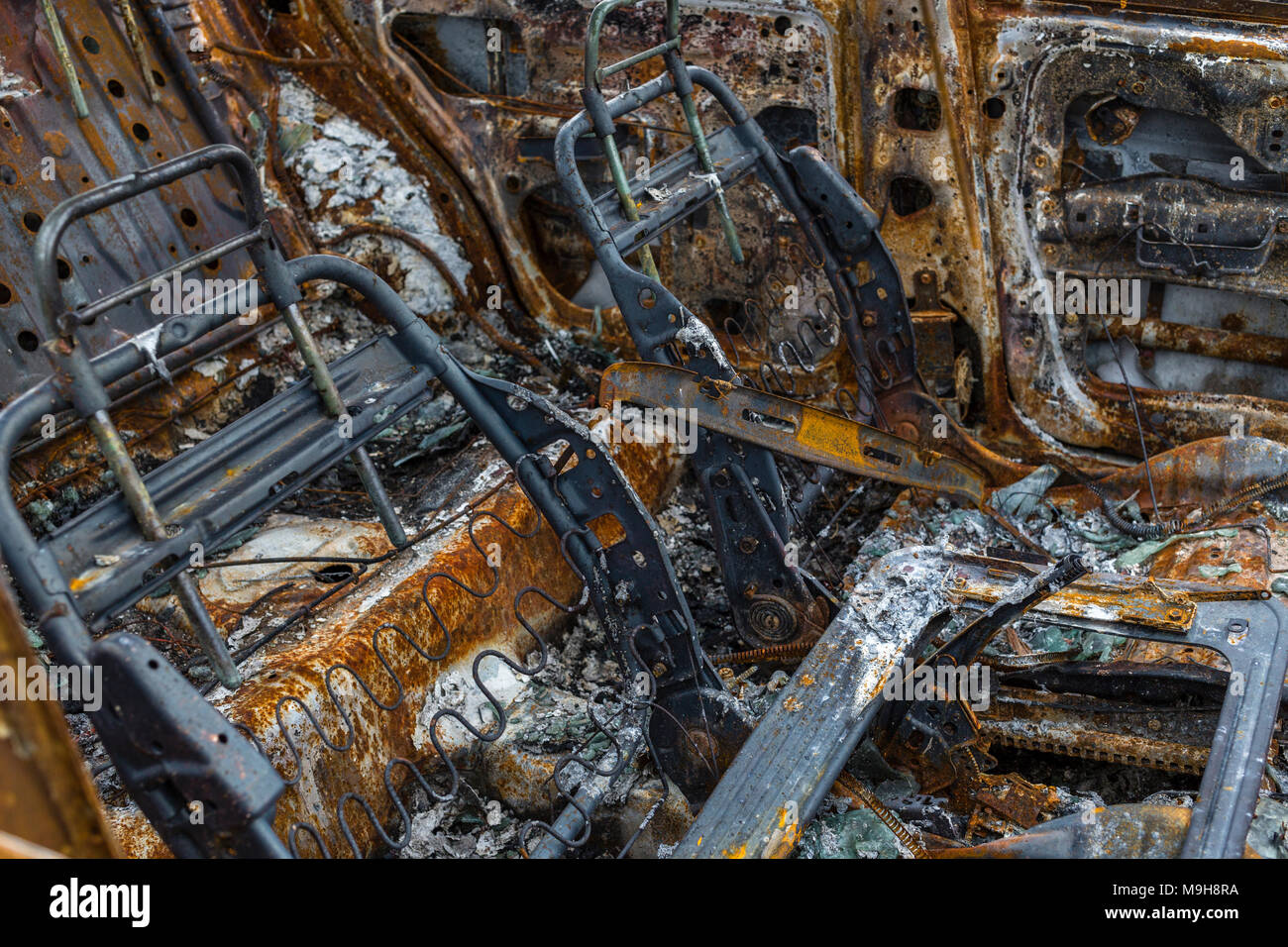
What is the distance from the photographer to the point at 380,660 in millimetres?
3316

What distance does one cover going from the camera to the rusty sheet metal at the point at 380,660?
3.04m

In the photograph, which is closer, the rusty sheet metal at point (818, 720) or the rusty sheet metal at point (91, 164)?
the rusty sheet metal at point (818, 720)

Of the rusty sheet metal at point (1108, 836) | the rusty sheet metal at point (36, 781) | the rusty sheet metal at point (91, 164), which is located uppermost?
the rusty sheet metal at point (91, 164)

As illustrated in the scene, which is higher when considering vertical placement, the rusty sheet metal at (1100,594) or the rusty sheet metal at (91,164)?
the rusty sheet metal at (91,164)

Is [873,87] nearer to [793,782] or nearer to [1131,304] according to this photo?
[1131,304]

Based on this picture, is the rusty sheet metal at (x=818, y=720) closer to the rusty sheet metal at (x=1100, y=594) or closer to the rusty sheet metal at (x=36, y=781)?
the rusty sheet metal at (x=1100, y=594)

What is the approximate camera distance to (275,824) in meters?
2.95

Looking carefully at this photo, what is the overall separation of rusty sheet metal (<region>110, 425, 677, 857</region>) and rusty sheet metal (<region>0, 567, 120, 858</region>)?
4.69 ft

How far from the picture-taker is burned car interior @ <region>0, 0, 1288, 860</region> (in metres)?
2.65

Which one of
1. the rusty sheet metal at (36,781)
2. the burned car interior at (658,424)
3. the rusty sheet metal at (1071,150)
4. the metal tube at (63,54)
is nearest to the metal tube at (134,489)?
the burned car interior at (658,424)

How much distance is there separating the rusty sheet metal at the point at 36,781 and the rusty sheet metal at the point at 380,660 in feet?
4.69

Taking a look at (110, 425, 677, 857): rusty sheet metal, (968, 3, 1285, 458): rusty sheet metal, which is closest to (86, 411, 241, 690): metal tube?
(110, 425, 677, 857): rusty sheet metal

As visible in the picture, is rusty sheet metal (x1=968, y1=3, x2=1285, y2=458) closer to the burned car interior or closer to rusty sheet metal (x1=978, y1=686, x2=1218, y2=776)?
the burned car interior

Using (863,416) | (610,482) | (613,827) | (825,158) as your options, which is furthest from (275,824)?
(825,158)
